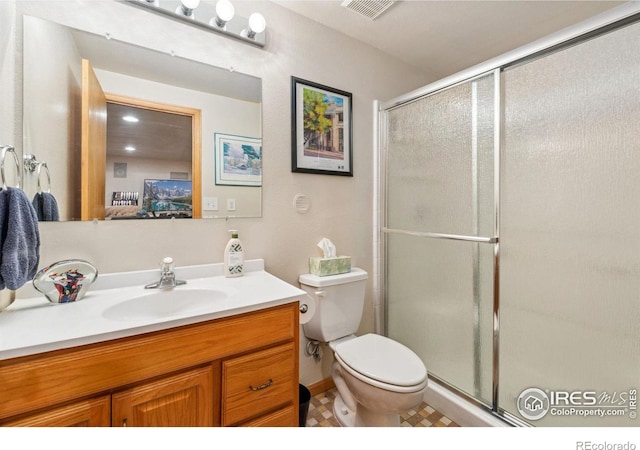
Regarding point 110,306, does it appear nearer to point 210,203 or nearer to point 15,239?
point 15,239

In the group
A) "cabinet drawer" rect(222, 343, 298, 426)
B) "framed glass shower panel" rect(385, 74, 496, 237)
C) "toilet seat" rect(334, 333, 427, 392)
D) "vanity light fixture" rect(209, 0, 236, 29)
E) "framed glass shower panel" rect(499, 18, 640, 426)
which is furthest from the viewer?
"framed glass shower panel" rect(385, 74, 496, 237)

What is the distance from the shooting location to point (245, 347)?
930 millimetres

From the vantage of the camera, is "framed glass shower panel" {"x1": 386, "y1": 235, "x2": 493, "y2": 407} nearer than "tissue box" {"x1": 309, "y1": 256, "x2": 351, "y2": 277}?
Yes

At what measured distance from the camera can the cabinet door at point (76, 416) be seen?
67cm

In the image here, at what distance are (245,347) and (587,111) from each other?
1.54 meters

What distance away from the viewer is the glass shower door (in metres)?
1.39

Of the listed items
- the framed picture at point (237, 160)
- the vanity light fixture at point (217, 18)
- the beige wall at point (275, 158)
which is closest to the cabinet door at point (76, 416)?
the beige wall at point (275, 158)

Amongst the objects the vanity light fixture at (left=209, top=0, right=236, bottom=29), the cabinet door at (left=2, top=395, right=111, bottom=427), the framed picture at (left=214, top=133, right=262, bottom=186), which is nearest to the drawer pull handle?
the cabinet door at (left=2, top=395, right=111, bottom=427)

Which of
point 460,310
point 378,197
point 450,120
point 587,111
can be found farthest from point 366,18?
point 460,310

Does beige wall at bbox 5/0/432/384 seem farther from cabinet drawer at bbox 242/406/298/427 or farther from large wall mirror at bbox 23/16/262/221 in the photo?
cabinet drawer at bbox 242/406/298/427

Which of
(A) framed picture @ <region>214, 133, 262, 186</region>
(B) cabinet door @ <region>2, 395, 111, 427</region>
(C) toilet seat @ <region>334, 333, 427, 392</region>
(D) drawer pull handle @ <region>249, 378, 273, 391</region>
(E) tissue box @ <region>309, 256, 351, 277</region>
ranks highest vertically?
(A) framed picture @ <region>214, 133, 262, 186</region>

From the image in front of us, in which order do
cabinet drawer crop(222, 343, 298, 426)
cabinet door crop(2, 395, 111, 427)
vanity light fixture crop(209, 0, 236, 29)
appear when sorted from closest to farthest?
cabinet door crop(2, 395, 111, 427) → cabinet drawer crop(222, 343, 298, 426) → vanity light fixture crop(209, 0, 236, 29)

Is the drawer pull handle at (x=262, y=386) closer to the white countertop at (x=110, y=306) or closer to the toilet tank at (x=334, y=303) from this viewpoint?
the white countertop at (x=110, y=306)

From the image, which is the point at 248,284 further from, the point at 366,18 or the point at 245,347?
the point at 366,18
